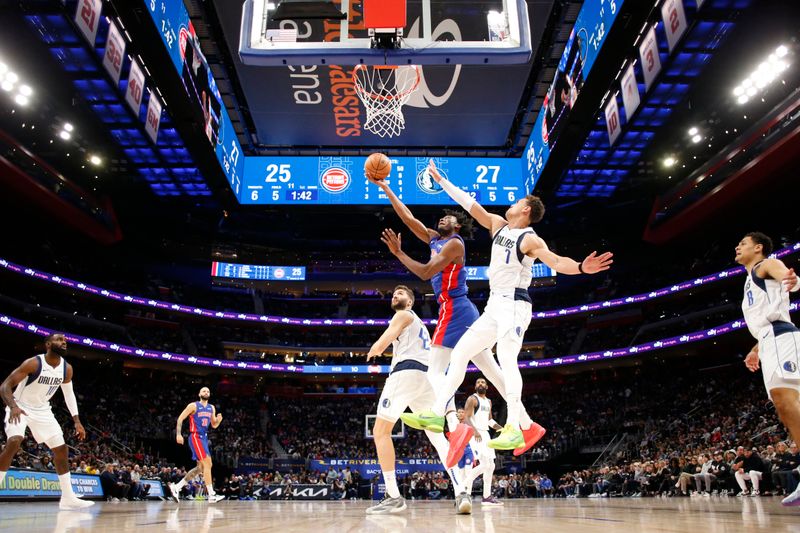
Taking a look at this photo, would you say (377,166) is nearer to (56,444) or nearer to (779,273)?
(779,273)

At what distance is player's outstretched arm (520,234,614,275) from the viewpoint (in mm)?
4637

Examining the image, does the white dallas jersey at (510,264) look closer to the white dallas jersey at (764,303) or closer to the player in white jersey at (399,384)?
the player in white jersey at (399,384)

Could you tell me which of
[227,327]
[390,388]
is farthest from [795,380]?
[227,327]

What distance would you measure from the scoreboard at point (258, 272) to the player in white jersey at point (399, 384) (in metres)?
30.0

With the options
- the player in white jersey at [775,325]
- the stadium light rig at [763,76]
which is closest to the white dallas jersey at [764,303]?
the player in white jersey at [775,325]

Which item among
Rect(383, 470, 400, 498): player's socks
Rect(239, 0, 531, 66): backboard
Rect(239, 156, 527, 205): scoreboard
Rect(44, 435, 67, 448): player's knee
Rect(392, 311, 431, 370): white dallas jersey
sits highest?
Rect(239, 156, 527, 205): scoreboard

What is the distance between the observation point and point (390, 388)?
18.7ft

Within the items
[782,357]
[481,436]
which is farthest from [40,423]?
[782,357]

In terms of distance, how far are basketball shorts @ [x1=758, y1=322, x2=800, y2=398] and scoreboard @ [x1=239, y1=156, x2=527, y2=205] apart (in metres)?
16.3

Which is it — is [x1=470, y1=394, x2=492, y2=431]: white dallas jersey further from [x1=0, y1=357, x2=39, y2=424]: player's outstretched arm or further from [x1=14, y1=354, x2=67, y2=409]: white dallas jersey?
[x1=0, y1=357, x2=39, y2=424]: player's outstretched arm

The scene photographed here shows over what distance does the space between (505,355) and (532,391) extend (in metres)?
31.1

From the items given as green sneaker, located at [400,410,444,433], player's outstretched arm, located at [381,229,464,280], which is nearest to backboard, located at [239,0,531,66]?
player's outstretched arm, located at [381,229,464,280]

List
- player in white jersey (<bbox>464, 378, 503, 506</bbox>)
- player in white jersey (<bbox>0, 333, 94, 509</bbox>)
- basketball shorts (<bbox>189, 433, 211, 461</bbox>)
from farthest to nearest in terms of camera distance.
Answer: basketball shorts (<bbox>189, 433, 211, 461</bbox>) < player in white jersey (<bbox>464, 378, 503, 506</bbox>) < player in white jersey (<bbox>0, 333, 94, 509</bbox>)

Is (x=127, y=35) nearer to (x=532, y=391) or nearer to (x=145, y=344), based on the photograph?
(x=145, y=344)
